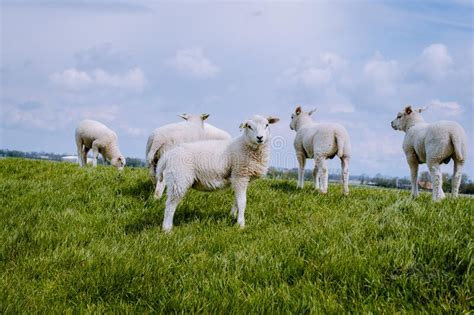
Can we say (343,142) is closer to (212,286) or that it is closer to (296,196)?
(296,196)

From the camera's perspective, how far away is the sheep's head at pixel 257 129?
644cm

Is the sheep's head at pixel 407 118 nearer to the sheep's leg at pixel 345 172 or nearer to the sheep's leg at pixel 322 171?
the sheep's leg at pixel 345 172

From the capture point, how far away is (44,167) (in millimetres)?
13570

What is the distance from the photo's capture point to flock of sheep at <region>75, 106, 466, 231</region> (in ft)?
21.8

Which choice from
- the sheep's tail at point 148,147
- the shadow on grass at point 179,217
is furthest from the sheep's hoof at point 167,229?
the sheep's tail at point 148,147

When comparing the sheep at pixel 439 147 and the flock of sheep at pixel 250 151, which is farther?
the sheep at pixel 439 147

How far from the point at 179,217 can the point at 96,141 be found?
12454 millimetres

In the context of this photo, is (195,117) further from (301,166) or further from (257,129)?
(301,166)

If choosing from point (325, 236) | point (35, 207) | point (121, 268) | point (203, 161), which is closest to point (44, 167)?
point (35, 207)

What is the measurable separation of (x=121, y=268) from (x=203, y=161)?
2571 mm

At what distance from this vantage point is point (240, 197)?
21.7 feet

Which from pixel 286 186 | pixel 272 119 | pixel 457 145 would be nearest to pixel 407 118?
pixel 457 145

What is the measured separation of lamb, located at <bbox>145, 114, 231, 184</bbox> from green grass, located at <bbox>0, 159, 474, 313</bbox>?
1.58 m

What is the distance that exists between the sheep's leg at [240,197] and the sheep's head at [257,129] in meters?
0.64
